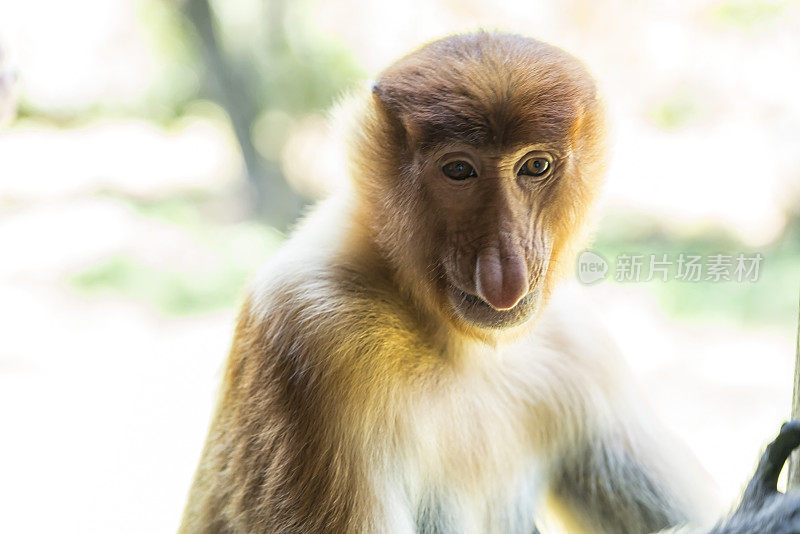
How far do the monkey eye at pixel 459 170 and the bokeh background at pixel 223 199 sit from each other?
1.18 meters

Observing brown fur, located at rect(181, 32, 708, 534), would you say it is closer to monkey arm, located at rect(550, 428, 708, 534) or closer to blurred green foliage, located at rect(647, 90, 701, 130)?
monkey arm, located at rect(550, 428, 708, 534)

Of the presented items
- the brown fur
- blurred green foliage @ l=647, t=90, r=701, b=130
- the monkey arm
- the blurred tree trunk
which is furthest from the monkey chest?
the blurred tree trunk

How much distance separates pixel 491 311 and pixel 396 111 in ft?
1.17

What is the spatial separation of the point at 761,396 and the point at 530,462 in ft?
6.52

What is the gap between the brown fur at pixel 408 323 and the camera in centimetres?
116

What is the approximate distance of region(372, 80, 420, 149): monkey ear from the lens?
1.19 meters

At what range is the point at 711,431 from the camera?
296 cm

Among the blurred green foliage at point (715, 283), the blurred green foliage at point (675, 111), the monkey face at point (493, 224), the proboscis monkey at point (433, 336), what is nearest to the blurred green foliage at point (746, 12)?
the blurred green foliage at point (675, 111)

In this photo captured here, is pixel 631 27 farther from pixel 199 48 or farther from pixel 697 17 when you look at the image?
pixel 199 48

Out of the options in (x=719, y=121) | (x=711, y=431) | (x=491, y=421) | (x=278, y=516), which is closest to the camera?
(x=278, y=516)

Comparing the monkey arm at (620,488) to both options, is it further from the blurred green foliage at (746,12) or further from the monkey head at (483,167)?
the blurred green foliage at (746,12)

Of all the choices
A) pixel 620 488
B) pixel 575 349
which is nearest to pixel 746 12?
pixel 575 349

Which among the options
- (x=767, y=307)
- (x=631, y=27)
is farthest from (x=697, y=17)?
(x=767, y=307)

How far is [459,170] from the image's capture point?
1.17 metres
